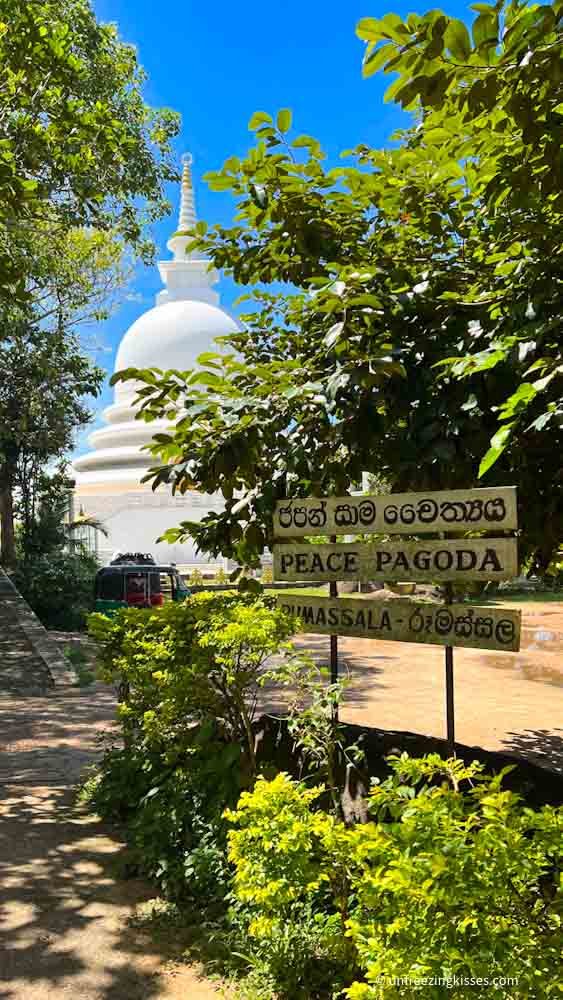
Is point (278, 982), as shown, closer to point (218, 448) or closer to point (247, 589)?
point (247, 589)

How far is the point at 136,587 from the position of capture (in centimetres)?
1491

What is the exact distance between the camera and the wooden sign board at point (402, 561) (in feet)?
10.5

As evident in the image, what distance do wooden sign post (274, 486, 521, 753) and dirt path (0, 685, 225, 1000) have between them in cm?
153

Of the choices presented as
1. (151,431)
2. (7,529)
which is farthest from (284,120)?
(151,431)

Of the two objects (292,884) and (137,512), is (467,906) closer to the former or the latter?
(292,884)

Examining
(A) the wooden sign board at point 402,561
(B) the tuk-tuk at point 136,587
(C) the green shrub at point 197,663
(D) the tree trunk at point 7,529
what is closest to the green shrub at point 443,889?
(A) the wooden sign board at point 402,561

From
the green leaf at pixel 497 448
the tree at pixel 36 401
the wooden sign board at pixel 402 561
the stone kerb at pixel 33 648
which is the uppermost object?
the tree at pixel 36 401

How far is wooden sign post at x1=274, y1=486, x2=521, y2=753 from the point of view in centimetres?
321

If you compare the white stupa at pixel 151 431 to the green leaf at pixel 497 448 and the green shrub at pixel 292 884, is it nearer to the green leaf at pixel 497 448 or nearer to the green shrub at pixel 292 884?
the green shrub at pixel 292 884

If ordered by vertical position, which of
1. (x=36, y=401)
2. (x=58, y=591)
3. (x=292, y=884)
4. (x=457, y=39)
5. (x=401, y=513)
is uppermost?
(x=36, y=401)

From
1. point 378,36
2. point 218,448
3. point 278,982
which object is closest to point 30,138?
point 218,448

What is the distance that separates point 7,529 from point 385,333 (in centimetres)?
1964

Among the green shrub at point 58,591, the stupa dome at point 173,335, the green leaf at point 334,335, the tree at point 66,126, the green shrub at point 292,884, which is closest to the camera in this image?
the green shrub at point 292,884

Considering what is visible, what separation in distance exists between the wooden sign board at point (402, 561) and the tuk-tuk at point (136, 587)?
10926mm
